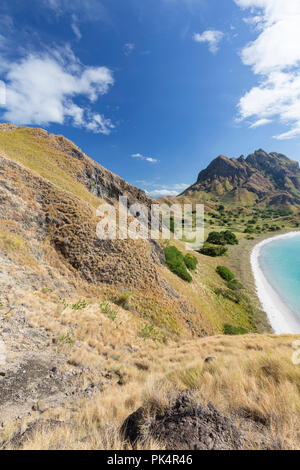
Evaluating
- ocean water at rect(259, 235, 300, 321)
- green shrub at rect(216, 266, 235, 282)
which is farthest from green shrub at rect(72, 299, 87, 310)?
ocean water at rect(259, 235, 300, 321)

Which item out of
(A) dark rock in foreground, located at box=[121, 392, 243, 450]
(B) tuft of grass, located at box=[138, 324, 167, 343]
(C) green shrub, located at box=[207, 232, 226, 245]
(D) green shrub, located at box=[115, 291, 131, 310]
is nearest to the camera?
(A) dark rock in foreground, located at box=[121, 392, 243, 450]

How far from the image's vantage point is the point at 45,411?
17.0ft

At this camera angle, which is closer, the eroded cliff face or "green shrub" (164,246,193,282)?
the eroded cliff face

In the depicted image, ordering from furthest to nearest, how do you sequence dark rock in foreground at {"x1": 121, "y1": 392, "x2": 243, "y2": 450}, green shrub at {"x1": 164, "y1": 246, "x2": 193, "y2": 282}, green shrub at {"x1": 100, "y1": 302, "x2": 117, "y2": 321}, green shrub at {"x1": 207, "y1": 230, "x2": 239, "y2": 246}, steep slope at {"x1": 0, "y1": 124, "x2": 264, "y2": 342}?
green shrub at {"x1": 207, "y1": 230, "x2": 239, "y2": 246}, green shrub at {"x1": 164, "y1": 246, "x2": 193, "y2": 282}, green shrub at {"x1": 100, "y1": 302, "x2": 117, "y2": 321}, steep slope at {"x1": 0, "y1": 124, "x2": 264, "y2": 342}, dark rock in foreground at {"x1": 121, "y1": 392, "x2": 243, "y2": 450}

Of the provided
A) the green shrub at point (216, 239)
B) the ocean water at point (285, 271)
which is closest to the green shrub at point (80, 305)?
the ocean water at point (285, 271)

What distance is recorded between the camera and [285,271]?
49.0 meters

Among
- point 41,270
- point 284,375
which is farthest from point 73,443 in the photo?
point 41,270

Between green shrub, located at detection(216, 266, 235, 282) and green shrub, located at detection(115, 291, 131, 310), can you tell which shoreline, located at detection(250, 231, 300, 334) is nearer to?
green shrub, located at detection(216, 266, 235, 282)

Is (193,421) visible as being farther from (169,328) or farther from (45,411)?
(169,328)

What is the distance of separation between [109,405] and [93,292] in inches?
393

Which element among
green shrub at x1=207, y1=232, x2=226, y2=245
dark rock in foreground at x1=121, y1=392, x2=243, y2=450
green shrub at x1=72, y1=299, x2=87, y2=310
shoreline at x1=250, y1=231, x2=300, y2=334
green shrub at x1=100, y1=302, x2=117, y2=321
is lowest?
shoreline at x1=250, y1=231, x2=300, y2=334

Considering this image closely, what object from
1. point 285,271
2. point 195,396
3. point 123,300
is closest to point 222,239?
point 285,271

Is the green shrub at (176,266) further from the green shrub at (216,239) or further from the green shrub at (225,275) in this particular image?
the green shrub at (216,239)

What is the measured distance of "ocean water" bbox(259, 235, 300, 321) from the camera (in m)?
33.9
